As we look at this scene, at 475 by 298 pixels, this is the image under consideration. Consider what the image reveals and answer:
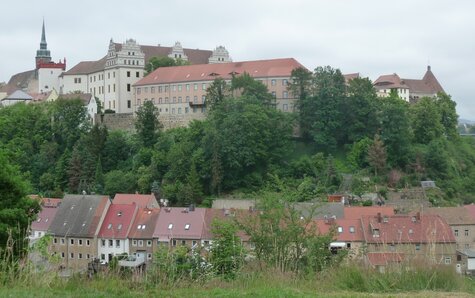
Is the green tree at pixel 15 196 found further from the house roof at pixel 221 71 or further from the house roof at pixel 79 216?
the house roof at pixel 221 71

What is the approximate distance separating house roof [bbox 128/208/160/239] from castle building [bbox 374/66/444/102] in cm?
3847

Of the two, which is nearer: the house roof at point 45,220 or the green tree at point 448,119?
the house roof at point 45,220

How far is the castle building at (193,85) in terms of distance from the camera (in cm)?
5851

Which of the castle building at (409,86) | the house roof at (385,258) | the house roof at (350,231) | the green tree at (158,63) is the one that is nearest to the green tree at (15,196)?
the house roof at (385,258)

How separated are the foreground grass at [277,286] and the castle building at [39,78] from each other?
7208 centimetres

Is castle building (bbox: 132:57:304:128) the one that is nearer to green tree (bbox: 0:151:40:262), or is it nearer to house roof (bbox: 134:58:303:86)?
house roof (bbox: 134:58:303:86)

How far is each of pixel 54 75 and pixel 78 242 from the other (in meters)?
47.5

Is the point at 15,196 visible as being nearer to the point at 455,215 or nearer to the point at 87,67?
the point at 455,215

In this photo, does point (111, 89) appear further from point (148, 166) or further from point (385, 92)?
point (385, 92)

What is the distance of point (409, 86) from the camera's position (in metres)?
75.5

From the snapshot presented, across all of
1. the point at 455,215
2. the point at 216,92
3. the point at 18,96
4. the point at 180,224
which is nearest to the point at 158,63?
the point at 216,92

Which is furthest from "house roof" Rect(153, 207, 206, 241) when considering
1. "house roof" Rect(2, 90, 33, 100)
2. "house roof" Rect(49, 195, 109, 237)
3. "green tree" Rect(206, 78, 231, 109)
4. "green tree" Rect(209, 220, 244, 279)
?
"house roof" Rect(2, 90, 33, 100)

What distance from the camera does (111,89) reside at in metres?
67.8

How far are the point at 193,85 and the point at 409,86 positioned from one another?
83.7ft
